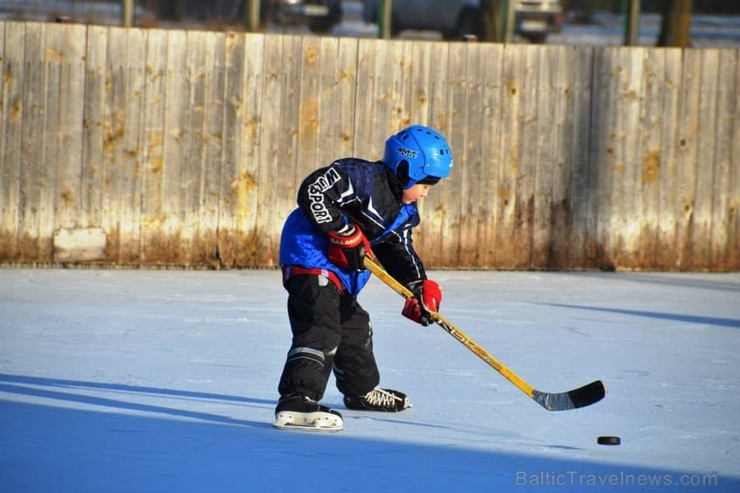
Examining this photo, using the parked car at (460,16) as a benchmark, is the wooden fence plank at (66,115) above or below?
below

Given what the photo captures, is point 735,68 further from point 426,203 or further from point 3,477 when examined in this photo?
point 3,477

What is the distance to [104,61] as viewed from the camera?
10328 mm

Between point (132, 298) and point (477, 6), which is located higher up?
point (477, 6)

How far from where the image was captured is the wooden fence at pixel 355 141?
10305mm

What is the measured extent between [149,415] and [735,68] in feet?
26.5

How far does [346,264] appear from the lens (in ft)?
17.7

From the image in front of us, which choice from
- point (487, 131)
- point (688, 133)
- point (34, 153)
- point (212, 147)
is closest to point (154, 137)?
point (212, 147)

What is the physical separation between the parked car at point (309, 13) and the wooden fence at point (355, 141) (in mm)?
285

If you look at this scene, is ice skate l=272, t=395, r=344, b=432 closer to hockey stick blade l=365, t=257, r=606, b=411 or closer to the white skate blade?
the white skate blade

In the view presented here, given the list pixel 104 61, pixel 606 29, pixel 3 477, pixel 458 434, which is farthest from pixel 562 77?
pixel 3 477

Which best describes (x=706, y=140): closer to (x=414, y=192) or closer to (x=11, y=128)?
(x=11, y=128)

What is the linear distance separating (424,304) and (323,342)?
0.55 metres

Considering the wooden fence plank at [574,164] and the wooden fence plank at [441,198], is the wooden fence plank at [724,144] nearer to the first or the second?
the wooden fence plank at [574,164]

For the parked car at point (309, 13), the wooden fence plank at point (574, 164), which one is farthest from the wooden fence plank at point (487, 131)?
the parked car at point (309, 13)
